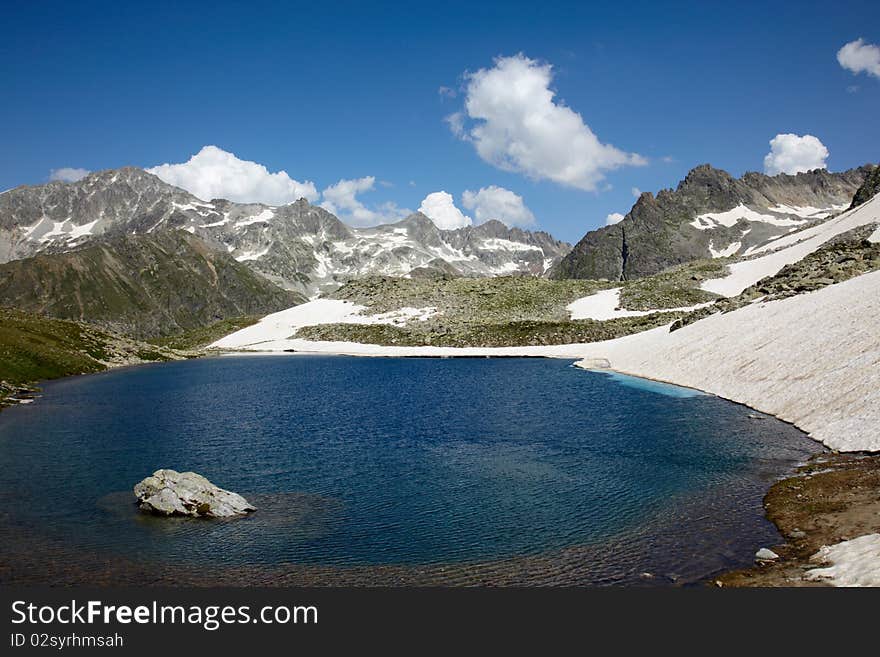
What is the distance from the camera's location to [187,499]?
2852cm

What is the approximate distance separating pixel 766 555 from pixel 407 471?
65.2 ft

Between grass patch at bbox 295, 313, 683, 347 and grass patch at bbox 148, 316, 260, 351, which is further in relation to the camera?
grass patch at bbox 148, 316, 260, 351

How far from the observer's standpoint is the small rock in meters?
20.5

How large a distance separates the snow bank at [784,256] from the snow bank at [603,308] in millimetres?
12004

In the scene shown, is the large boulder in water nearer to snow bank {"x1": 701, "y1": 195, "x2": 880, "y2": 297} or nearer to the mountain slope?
the mountain slope

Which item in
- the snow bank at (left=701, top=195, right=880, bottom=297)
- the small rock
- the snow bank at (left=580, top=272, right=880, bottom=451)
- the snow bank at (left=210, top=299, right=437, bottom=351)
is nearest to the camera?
the small rock

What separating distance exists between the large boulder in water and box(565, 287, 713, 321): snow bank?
398ft

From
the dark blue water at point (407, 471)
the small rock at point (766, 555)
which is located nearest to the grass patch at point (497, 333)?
the dark blue water at point (407, 471)

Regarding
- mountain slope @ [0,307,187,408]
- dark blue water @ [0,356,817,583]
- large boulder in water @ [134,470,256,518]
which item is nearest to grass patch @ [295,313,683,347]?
mountain slope @ [0,307,187,408]

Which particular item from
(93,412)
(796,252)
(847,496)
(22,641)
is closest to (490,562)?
(22,641)

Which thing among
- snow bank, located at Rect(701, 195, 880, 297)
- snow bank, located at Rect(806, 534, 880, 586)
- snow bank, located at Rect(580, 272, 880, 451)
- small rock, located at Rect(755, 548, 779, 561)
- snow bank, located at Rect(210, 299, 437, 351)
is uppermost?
snow bank, located at Rect(701, 195, 880, 297)

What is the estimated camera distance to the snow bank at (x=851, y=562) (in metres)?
16.9

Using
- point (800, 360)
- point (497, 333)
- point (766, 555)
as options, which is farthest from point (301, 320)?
point (766, 555)

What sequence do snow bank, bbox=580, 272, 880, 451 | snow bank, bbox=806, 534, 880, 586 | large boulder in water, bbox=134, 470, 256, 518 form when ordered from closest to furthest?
1. snow bank, bbox=806, 534, 880, 586
2. large boulder in water, bbox=134, 470, 256, 518
3. snow bank, bbox=580, 272, 880, 451
